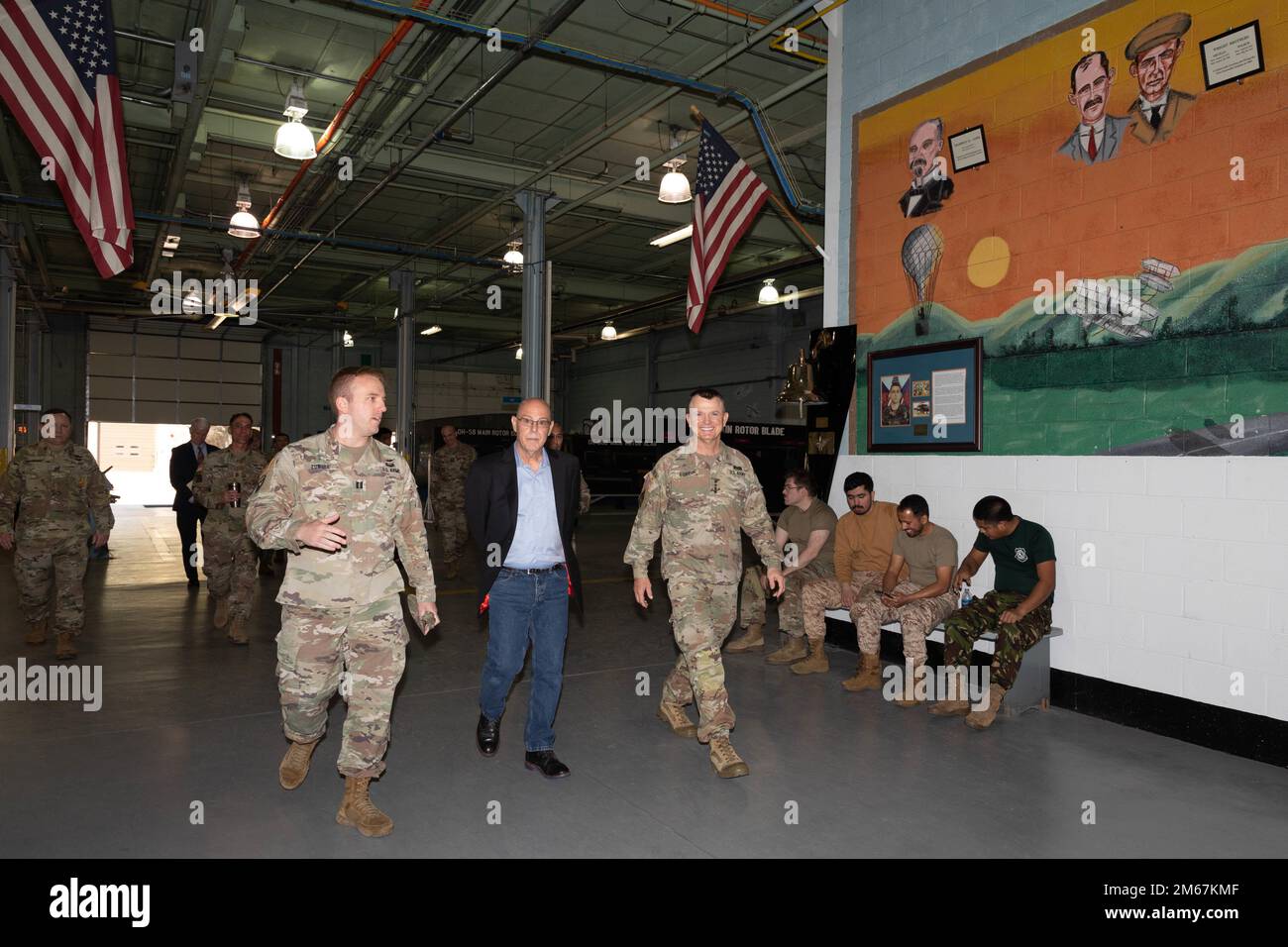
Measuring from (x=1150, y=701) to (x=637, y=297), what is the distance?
62.3 feet

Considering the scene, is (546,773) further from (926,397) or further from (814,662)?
(926,397)

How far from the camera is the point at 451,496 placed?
434 inches

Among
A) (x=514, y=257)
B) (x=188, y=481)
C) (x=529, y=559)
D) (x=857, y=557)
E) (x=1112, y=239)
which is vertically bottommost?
(x=857, y=557)

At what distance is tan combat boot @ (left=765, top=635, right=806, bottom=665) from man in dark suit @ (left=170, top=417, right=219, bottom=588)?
6.64m

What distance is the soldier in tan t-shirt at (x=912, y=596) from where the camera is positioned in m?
5.48

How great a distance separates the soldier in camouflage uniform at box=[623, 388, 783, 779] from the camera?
4.21 meters

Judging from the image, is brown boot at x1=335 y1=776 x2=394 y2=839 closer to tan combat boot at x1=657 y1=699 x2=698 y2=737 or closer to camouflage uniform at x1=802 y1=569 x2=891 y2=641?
tan combat boot at x1=657 y1=699 x2=698 y2=737

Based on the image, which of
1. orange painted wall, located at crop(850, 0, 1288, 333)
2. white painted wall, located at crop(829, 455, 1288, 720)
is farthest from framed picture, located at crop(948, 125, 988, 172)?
white painted wall, located at crop(829, 455, 1288, 720)

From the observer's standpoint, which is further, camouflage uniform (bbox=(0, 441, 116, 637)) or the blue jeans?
camouflage uniform (bbox=(0, 441, 116, 637))

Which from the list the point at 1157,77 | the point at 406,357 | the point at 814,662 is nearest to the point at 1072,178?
the point at 1157,77

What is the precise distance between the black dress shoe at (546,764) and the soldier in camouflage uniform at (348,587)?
86 centimetres

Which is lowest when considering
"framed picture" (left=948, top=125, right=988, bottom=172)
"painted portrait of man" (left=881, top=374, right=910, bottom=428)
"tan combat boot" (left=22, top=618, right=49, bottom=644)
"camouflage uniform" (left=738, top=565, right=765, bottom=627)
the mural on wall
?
"tan combat boot" (left=22, top=618, right=49, bottom=644)

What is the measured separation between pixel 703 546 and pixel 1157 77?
3.72m
